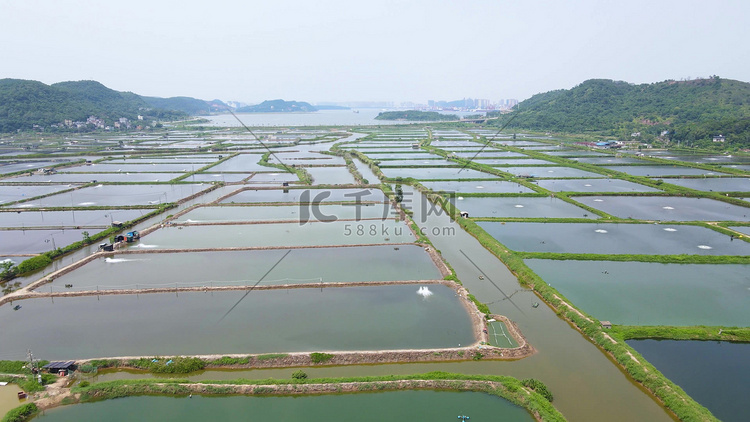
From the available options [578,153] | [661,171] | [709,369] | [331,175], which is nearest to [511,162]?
[578,153]

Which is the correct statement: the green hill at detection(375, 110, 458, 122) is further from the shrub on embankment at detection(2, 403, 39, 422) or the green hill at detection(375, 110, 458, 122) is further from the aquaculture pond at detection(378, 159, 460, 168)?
the shrub on embankment at detection(2, 403, 39, 422)

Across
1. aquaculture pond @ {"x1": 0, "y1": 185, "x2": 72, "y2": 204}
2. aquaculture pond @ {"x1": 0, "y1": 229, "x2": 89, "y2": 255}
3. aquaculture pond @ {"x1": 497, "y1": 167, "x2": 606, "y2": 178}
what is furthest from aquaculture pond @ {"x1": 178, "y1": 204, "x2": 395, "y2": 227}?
aquaculture pond @ {"x1": 497, "y1": 167, "x2": 606, "y2": 178}

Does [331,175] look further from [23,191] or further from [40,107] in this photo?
[40,107]

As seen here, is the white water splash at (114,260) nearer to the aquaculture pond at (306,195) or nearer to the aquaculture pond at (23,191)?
the aquaculture pond at (306,195)

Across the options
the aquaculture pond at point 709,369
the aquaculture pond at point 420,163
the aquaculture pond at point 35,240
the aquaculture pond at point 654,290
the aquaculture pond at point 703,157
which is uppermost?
the aquaculture pond at point 703,157

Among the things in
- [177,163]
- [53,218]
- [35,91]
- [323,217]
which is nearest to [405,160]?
[323,217]

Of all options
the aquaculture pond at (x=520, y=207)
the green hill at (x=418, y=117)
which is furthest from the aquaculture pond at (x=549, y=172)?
the green hill at (x=418, y=117)
